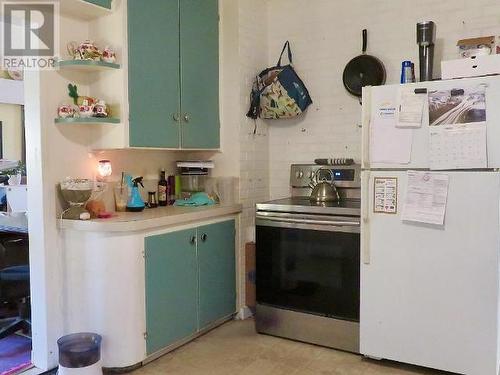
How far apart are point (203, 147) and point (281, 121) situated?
727 millimetres

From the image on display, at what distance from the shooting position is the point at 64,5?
2.53 meters

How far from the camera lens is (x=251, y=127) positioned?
350 cm

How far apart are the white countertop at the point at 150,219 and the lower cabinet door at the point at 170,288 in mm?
88

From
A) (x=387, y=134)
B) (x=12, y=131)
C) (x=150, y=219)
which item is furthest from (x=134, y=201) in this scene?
(x=12, y=131)

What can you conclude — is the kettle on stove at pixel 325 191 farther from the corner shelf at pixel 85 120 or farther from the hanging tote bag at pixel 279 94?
the corner shelf at pixel 85 120

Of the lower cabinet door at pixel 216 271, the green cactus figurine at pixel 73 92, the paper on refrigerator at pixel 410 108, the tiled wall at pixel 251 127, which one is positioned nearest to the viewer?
the paper on refrigerator at pixel 410 108

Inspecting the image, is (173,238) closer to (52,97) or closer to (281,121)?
(52,97)

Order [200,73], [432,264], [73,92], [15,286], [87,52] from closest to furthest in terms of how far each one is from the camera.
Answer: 1. [432,264]
2. [87,52]
3. [73,92]
4. [15,286]
5. [200,73]

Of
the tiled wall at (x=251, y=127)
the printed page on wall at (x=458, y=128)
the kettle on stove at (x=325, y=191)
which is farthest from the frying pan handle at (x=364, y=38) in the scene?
the printed page on wall at (x=458, y=128)

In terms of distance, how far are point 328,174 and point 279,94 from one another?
685 millimetres

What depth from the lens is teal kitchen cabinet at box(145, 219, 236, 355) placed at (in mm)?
2674

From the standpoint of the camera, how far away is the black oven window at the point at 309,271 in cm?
277

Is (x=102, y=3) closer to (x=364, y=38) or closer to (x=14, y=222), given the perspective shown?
(x=14, y=222)

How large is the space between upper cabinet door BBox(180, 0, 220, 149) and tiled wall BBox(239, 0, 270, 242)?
0.19 metres
